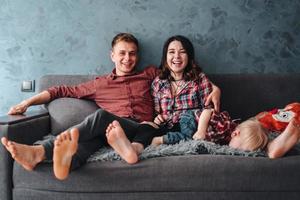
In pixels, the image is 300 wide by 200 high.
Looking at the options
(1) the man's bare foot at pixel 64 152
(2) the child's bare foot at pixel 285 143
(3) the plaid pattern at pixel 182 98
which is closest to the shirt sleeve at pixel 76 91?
(3) the plaid pattern at pixel 182 98

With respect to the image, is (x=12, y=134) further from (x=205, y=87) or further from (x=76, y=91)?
(x=205, y=87)

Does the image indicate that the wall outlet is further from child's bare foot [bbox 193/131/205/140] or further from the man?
child's bare foot [bbox 193/131/205/140]

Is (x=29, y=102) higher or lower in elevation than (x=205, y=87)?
lower

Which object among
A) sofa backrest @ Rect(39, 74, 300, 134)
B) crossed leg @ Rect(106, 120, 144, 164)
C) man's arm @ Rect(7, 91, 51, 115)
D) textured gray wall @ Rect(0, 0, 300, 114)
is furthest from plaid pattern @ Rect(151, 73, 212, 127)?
man's arm @ Rect(7, 91, 51, 115)

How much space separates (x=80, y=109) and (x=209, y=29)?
0.96 metres

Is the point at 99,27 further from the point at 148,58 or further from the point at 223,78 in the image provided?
the point at 223,78

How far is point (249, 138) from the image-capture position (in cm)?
152

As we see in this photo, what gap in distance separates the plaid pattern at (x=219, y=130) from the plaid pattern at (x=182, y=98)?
21cm

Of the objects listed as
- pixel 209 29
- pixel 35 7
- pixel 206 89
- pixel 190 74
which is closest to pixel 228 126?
pixel 206 89

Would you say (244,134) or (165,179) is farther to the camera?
(244,134)

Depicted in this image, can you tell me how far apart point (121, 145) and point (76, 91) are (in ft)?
2.30

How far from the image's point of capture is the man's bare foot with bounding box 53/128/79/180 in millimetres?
1360

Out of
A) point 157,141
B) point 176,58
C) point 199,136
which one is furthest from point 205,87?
point 157,141

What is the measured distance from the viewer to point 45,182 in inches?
57.1
